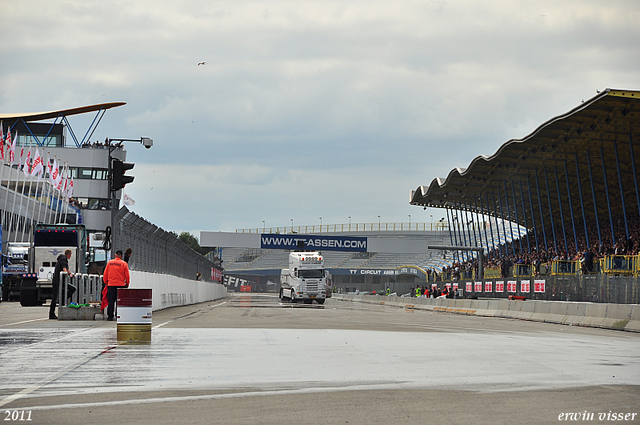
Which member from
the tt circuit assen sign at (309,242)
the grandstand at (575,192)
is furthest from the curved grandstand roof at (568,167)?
the tt circuit assen sign at (309,242)

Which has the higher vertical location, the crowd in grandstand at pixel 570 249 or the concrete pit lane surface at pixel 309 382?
the crowd in grandstand at pixel 570 249

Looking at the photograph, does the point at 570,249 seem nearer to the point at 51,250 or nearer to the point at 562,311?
the point at 562,311

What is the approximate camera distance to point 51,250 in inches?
1407

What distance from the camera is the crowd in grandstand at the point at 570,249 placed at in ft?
133

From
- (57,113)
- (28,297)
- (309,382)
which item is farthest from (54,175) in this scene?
(309,382)

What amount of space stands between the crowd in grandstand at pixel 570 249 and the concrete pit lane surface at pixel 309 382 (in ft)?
91.4

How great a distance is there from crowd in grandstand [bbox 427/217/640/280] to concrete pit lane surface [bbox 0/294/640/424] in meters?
27.9

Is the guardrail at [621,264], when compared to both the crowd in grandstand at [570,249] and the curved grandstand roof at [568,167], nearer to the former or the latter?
the crowd in grandstand at [570,249]

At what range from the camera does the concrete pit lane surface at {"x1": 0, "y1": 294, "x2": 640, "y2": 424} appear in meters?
6.59

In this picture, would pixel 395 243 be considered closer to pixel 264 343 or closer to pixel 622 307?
pixel 622 307

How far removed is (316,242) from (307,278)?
133 ft

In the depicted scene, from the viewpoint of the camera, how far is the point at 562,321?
27484mm

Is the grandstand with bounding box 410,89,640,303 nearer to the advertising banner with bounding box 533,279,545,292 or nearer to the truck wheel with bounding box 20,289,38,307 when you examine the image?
the advertising banner with bounding box 533,279,545,292

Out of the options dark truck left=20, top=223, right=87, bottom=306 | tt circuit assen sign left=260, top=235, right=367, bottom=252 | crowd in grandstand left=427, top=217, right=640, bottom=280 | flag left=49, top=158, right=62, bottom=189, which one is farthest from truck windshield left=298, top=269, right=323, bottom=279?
tt circuit assen sign left=260, top=235, right=367, bottom=252
